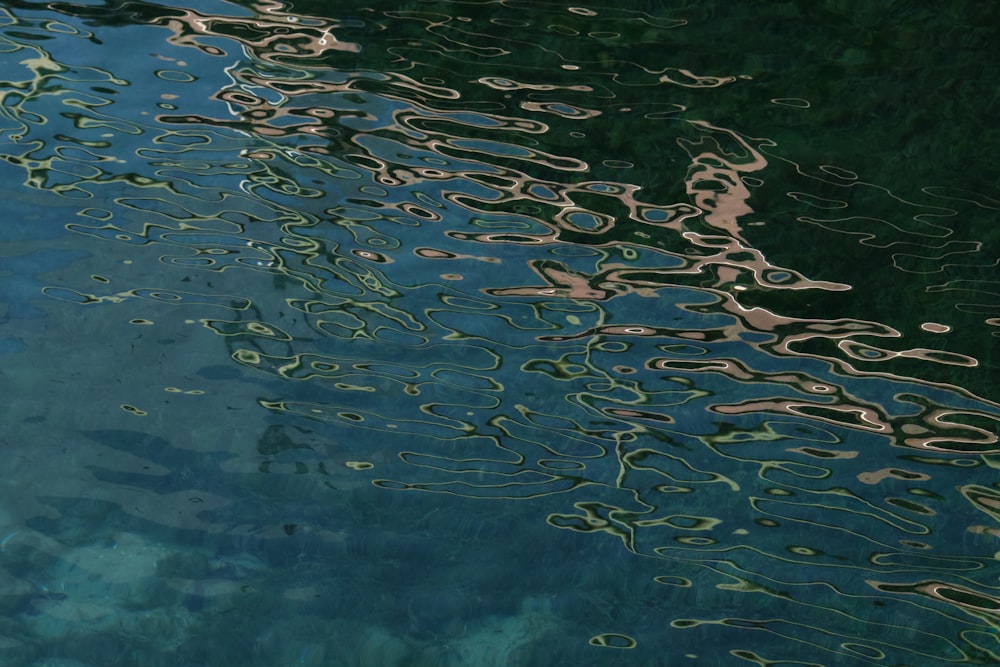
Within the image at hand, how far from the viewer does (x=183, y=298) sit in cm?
464

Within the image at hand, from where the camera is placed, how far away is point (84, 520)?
12.2 ft

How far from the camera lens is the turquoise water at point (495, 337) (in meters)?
3.52

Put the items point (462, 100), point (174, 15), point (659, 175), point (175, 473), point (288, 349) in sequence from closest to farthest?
point (175, 473) → point (288, 349) → point (659, 175) → point (462, 100) → point (174, 15)

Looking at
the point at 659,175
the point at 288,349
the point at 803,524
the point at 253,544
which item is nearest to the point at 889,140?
the point at 659,175

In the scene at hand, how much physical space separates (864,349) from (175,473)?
259 cm

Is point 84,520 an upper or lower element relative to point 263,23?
lower

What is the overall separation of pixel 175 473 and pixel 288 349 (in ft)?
2.39

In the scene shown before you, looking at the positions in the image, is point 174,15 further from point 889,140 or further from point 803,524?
point 803,524

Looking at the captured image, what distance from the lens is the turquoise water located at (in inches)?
139

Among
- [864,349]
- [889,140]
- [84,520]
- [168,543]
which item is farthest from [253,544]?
[889,140]

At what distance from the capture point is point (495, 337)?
4586 mm

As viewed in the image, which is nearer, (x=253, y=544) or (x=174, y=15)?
(x=253, y=544)

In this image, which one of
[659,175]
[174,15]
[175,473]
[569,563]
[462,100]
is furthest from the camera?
[174,15]

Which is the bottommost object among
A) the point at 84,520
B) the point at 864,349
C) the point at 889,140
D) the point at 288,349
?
the point at 84,520
